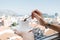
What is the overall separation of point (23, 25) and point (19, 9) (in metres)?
1.94

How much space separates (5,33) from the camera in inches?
75.8

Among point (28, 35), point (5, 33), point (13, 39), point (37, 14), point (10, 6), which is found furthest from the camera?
point (10, 6)

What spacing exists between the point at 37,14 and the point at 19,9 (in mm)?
2102

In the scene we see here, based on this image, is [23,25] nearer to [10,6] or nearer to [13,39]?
[13,39]

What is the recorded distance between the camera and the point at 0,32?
1.96 m

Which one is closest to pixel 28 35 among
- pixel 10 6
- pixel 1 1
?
pixel 1 1

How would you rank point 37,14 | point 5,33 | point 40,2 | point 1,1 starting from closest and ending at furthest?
point 37,14 → point 5,33 → point 1,1 → point 40,2

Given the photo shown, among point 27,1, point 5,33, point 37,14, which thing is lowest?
point 5,33

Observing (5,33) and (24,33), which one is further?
(5,33)

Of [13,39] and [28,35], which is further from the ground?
[28,35]

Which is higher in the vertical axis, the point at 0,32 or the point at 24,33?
the point at 24,33

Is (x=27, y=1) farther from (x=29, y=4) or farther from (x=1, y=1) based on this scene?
(x=1, y=1)

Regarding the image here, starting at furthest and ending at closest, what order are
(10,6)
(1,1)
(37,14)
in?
1. (10,6)
2. (1,1)
3. (37,14)

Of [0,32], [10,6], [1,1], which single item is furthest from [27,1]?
[0,32]
